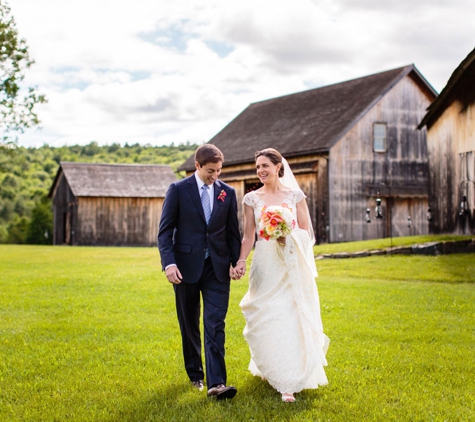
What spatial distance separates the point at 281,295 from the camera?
21.2 feet

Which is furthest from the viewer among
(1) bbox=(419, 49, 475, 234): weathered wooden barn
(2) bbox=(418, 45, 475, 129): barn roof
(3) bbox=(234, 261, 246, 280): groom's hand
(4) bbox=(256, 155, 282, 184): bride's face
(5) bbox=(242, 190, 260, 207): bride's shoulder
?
(1) bbox=(419, 49, 475, 234): weathered wooden barn

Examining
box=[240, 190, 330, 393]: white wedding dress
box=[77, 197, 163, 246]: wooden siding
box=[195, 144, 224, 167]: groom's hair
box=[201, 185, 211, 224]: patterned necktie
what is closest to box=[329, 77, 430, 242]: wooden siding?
box=[77, 197, 163, 246]: wooden siding

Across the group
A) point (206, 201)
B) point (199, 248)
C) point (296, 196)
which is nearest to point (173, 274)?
point (199, 248)

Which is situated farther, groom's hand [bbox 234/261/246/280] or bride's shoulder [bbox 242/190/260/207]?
bride's shoulder [bbox 242/190/260/207]

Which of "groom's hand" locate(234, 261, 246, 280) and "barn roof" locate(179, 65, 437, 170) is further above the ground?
"barn roof" locate(179, 65, 437, 170)

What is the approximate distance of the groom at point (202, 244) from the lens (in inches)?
249

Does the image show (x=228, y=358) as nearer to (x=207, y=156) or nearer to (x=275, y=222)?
(x=275, y=222)

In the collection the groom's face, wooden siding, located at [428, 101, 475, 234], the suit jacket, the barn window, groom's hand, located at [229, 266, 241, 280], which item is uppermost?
the barn window

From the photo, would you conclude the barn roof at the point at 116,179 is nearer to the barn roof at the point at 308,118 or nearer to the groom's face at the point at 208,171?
the barn roof at the point at 308,118

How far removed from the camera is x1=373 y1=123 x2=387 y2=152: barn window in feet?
98.6

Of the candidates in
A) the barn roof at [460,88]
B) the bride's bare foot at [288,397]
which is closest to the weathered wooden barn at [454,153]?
the barn roof at [460,88]

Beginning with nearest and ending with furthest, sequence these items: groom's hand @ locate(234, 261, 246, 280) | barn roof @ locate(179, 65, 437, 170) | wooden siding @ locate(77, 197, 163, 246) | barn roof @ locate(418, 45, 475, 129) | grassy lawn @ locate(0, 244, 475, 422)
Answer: grassy lawn @ locate(0, 244, 475, 422) → groom's hand @ locate(234, 261, 246, 280) → barn roof @ locate(418, 45, 475, 129) → barn roof @ locate(179, 65, 437, 170) → wooden siding @ locate(77, 197, 163, 246)

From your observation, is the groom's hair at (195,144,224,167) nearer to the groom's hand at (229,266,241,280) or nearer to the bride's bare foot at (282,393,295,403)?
the groom's hand at (229,266,241,280)

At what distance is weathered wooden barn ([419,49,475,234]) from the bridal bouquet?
14.8 m
